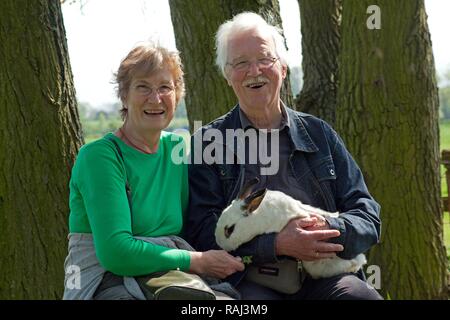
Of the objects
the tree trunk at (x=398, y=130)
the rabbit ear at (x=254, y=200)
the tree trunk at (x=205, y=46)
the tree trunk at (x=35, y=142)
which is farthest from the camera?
the tree trunk at (x=398, y=130)

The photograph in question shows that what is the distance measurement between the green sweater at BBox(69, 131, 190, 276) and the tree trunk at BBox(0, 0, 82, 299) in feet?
5.43

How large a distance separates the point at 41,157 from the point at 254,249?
2178 millimetres

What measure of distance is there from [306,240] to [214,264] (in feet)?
1.54

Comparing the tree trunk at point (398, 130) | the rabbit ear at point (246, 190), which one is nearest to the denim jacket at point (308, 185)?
the rabbit ear at point (246, 190)

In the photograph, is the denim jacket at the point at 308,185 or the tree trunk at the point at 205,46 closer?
the denim jacket at the point at 308,185

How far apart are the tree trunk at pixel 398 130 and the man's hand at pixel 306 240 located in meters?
2.86

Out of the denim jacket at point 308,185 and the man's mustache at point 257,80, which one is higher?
the man's mustache at point 257,80

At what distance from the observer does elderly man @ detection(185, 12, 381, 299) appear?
429 centimetres

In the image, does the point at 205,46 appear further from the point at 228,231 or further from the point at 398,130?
the point at 228,231

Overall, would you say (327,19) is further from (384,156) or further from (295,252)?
(295,252)

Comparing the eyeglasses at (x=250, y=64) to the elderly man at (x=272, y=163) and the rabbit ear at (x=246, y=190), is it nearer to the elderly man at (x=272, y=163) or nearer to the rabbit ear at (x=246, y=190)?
the elderly man at (x=272, y=163)

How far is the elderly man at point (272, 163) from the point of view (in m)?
4.29

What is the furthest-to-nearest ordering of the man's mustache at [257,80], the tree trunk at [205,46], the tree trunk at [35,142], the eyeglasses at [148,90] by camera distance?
the tree trunk at [205,46]
the tree trunk at [35,142]
the man's mustache at [257,80]
the eyeglasses at [148,90]

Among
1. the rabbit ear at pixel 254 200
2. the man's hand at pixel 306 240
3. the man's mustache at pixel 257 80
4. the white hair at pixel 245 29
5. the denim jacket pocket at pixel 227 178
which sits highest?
the white hair at pixel 245 29
